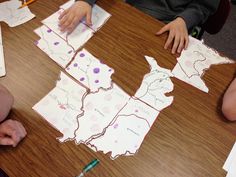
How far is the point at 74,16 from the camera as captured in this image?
3.03ft

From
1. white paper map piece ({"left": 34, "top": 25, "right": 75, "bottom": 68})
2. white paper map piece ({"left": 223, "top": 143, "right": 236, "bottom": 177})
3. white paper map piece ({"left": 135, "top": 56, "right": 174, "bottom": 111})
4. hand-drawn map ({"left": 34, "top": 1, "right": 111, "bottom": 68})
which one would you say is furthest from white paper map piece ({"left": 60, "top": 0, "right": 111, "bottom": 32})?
white paper map piece ({"left": 223, "top": 143, "right": 236, "bottom": 177})

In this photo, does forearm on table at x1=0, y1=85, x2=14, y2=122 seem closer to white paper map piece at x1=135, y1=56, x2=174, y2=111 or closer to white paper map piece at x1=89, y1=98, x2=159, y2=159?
white paper map piece at x1=89, y1=98, x2=159, y2=159

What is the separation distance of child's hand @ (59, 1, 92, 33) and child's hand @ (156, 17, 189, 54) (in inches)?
10.4

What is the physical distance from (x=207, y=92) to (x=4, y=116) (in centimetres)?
59

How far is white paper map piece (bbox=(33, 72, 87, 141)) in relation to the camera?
715 millimetres

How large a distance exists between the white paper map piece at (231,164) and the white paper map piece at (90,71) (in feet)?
1.27

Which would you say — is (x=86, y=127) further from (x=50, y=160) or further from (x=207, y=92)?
(x=207, y=92)

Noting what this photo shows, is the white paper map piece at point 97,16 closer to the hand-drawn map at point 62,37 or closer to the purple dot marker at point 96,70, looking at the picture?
the hand-drawn map at point 62,37

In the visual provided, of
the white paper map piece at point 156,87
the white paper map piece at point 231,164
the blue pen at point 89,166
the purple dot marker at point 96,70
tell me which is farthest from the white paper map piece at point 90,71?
the white paper map piece at point 231,164

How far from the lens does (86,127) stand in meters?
0.72

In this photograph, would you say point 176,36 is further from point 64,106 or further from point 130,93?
point 64,106

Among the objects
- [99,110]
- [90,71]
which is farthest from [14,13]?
[99,110]

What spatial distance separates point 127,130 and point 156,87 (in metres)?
0.17

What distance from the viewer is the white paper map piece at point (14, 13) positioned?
2.98ft
